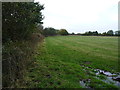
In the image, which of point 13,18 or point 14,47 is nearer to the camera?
point 14,47

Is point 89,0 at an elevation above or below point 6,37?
above

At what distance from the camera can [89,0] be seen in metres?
14.4

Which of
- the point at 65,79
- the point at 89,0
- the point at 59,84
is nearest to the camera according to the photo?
the point at 59,84

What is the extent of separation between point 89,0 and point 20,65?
1245 centimetres

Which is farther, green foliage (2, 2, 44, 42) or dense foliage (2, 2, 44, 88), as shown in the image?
green foliage (2, 2, 44, 42)

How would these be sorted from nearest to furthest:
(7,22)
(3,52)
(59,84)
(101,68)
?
(3,52)
(59,84)
(7,22)
(101,68)

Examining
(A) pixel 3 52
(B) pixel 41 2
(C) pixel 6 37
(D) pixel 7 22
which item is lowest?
(A) pixel 3 52

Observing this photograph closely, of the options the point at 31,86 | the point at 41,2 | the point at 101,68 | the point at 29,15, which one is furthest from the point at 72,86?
the point at 41,2

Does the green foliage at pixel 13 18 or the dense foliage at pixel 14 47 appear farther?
the green foliage at pixel 13 18

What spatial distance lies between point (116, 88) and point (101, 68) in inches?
113

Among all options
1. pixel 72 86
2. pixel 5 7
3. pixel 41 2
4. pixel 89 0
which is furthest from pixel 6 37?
pixel 89 0

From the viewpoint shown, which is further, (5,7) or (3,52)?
(5,7)

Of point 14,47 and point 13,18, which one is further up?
point 13,18

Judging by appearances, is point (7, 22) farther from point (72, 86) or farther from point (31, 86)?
point (72, 86)
